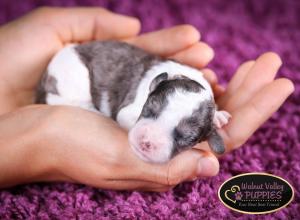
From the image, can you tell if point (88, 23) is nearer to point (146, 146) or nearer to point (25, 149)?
point (25, 149)

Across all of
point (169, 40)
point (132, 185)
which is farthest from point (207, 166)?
point (169, 40)

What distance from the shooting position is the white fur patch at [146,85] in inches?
118

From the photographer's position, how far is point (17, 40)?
137 inches

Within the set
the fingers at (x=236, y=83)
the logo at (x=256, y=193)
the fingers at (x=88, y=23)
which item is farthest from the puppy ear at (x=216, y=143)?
the fingers at (x=88, y=23)

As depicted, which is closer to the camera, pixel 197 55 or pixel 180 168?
pixel 180 168

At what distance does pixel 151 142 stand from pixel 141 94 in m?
0.70

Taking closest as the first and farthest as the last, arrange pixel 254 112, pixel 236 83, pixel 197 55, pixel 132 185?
pixel 132 185
pixel 254 112
pixel 236 83
pixel 197 55

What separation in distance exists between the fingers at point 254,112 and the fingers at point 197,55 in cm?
72

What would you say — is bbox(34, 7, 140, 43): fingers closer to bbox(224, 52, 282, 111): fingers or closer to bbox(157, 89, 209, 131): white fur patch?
bbox(224, 52, 282, 111): fingers

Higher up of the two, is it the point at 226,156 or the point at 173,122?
the point at 173,122

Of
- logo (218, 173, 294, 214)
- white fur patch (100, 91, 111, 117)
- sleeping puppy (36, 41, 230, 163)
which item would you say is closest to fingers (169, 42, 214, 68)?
sleeping puppy (36, 41, 230, 163)

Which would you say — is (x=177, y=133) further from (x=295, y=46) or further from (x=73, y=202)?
(x=295, y=46)

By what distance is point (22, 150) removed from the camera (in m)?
2.71

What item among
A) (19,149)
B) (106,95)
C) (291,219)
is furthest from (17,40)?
(291,219)
